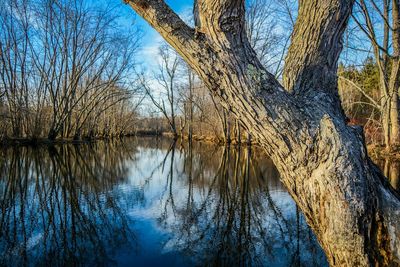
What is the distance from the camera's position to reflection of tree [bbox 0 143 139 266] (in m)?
2.99

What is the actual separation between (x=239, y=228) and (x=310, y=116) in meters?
2.65

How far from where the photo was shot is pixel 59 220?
3939 mm

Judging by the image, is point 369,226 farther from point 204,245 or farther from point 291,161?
point 204,245

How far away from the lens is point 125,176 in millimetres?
7816

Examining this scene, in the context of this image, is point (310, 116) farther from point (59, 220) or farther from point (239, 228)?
point (59, 220)

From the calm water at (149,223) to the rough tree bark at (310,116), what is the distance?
1.61m

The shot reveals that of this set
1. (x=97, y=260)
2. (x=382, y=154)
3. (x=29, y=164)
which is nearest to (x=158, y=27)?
(x=97, y=260)

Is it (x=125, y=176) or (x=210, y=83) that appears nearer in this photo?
(x=210, y=83)

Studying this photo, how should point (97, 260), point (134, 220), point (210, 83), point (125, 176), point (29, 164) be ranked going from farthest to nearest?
1. point (29, 164)
2. point (125, 176)
3. point (134, 220)
4. point (97, 260)
5. point (210, 83)

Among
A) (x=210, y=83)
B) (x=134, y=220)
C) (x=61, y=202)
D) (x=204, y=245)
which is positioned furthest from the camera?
(x=61, y=202)

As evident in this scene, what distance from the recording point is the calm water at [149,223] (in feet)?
9.98

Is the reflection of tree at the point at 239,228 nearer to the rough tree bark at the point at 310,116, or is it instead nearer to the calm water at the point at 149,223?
the calm water at the point at 149,223

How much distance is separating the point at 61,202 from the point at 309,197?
4.60 metres

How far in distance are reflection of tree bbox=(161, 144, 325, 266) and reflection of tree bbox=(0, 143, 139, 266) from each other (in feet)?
3.12
